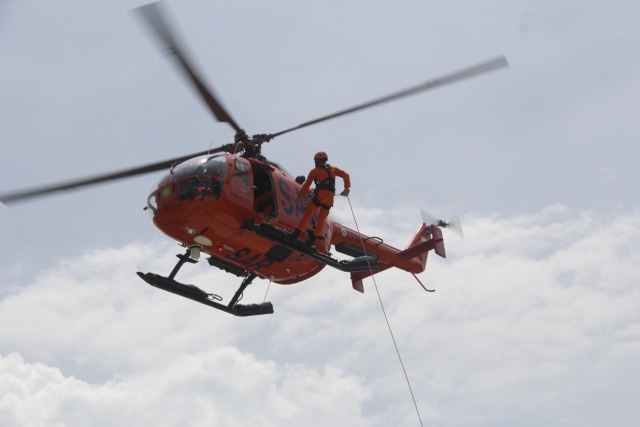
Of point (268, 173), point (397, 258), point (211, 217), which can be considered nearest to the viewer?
point (211, 217)

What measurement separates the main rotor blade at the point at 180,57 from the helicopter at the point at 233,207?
0.06 feet

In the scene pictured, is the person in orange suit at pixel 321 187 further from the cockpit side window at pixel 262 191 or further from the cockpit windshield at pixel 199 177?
the cockpit windshield at pixel 199 177

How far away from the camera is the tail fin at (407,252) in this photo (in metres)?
23.6

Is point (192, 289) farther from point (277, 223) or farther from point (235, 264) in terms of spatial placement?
point (277, 223)

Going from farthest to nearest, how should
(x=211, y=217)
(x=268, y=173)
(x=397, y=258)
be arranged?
(x=397, y=258) → (x=268, y=173) → (x=211, y=217)

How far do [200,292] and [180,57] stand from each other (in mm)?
5719

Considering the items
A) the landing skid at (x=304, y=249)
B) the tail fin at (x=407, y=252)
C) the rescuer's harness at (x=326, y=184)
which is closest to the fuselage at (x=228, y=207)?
the landing skid at (x=304, y=249)

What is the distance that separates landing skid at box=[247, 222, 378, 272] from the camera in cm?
1902

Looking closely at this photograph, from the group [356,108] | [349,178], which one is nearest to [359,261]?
[349,178]

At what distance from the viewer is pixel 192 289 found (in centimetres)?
2028

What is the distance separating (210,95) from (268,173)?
225 centimetres

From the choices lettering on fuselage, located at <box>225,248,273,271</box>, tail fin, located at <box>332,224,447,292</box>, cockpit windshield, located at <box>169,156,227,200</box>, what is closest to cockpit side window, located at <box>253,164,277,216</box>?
lettering on fuselage, located at <box>225,248,273,271</box>

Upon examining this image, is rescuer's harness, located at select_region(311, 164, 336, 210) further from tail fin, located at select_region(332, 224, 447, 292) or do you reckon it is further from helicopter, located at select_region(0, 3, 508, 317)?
tail fin, located at select_region(332, 224, 447, 292)

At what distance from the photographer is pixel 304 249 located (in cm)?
1966
